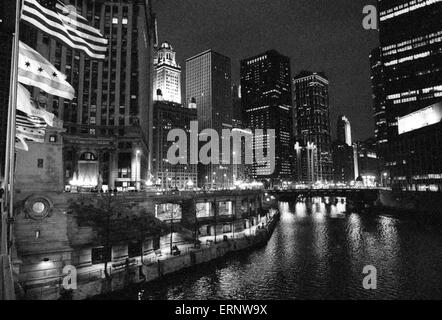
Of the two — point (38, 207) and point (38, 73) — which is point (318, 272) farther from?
point (38, 73)

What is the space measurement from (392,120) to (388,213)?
303ft

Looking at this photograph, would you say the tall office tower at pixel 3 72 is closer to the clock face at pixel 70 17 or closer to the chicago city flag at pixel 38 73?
the clock face at pixel 70 17

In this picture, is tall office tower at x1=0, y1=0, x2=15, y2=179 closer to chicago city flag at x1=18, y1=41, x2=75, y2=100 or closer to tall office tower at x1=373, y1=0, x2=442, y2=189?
chicago city flag at x1=18, y1=41, x2=75, y2=100

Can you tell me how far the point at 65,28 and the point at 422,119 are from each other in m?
149

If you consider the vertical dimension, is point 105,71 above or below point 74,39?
above

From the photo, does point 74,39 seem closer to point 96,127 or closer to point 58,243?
point 58,243

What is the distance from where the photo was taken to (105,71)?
10719 cm

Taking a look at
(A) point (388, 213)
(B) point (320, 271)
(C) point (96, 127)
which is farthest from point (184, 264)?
(A) point (388, 213)

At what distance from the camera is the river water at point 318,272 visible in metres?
34.7


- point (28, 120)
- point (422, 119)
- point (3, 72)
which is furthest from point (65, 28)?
point (422, 119)

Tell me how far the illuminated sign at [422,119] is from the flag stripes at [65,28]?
134953 millimetres

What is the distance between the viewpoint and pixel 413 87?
167250 mm

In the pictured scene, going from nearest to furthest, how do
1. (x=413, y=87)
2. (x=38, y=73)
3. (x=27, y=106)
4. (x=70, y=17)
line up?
1. (x=38, y=73)
2. (x=27, y=106)
3. (x=70, y=17)
4. (x=413, y=87)

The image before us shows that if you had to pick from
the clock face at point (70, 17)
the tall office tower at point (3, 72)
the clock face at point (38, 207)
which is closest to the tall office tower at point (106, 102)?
the clock face at point (38, 207)
